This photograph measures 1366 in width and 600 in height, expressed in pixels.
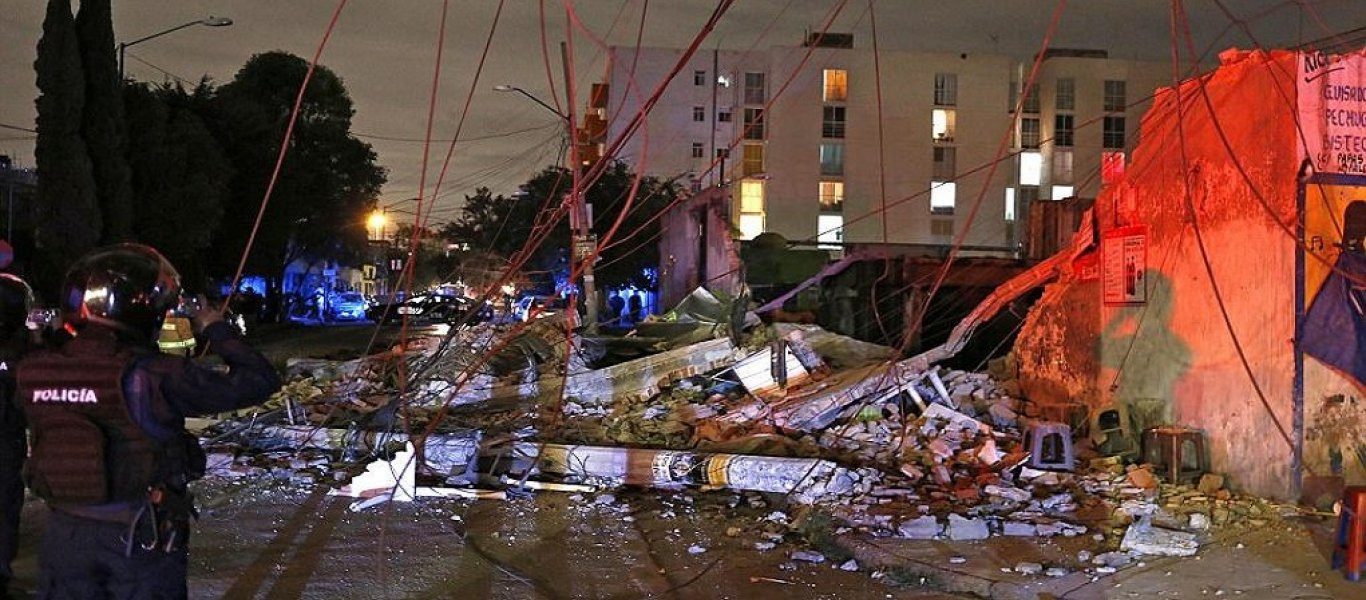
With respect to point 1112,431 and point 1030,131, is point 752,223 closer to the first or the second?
point 1030,131

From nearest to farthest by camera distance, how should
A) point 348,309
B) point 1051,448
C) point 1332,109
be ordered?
point 1332,109 → point 1051,448 → point 348,309

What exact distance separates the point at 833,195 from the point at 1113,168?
49450 millimetres

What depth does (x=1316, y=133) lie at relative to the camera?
7930 millimetres

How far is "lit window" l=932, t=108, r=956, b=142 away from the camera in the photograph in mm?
59750

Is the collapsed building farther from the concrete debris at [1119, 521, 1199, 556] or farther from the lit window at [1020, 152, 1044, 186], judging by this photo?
the lit window at [1020, 152, 1044, 186]

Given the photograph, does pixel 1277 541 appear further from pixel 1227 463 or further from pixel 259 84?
pixel 259 84

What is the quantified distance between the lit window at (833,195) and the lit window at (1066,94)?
44.5 ft

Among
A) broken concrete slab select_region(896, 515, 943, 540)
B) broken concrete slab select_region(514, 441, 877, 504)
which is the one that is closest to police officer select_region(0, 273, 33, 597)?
broken concrete slab select_region(514, 441, 877, 504)

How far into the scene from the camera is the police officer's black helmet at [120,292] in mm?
3615

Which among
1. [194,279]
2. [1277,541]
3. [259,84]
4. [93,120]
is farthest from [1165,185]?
[259,84]

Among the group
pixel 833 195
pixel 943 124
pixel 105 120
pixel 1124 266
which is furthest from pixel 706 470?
pixel 943 124

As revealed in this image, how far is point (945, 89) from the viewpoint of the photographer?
5969cm

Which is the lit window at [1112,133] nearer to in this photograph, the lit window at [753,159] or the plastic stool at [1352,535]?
the lit window at [753,159]

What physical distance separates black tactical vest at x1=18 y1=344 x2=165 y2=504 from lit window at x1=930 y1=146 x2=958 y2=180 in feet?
195
